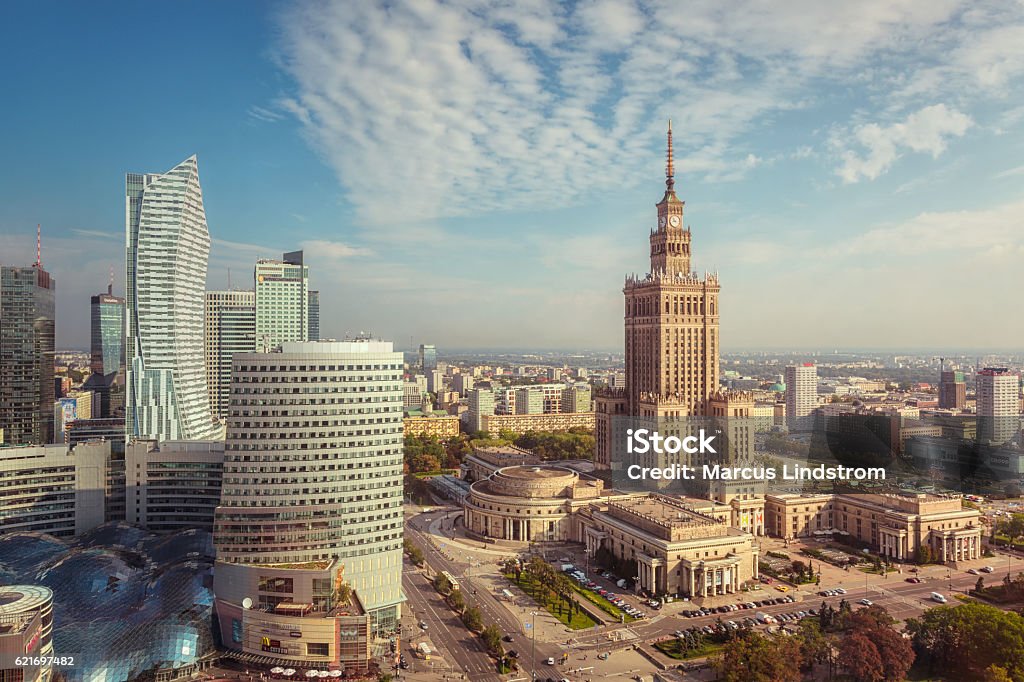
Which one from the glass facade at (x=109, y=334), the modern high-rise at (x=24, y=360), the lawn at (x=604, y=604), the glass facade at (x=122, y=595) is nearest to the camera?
the glass facade at (x=122, y=595)

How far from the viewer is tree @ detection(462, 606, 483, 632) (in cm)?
4733

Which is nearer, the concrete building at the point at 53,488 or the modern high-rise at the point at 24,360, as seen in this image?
the concrete building at the point at 53,488

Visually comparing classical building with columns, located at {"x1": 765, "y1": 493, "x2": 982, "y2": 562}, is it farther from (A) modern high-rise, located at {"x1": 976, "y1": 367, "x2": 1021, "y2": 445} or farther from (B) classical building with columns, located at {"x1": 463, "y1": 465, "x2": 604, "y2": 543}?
(A) modern high-rise, located at {"x1": 976, "y1": 367, "x2": 1021, "y2": 445}

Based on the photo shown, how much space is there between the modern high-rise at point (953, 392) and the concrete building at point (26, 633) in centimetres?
12351

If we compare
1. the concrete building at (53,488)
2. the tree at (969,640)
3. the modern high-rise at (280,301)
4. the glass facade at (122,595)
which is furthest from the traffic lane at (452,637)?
the modern high-rise at (280,301)

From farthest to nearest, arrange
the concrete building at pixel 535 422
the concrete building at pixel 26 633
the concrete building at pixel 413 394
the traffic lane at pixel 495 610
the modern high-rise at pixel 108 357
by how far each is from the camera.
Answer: the concrete building at pixel 413 394, the concrete building at pixel 535 422, the modern high-rise at pixel 108 357, the traffic lane at pixel 495 610, the concrete building at pixel 26 633

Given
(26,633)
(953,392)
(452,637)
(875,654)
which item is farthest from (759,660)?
(953,392)

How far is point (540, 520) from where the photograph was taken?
70.5 meters

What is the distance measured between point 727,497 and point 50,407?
266 feet

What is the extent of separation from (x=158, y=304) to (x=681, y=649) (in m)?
Answer: 59.7

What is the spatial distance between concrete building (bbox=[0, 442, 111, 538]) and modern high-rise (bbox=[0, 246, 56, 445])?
33.8m

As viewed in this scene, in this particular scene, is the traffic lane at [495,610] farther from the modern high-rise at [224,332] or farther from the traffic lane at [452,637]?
the modern high-rise at [224,332]

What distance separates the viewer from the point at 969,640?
39969 millimetres

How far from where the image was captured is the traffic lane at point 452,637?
4228 centimetres
